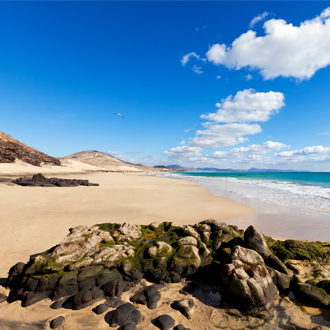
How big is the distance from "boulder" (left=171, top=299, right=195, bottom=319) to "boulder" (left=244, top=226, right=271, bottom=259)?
272cm

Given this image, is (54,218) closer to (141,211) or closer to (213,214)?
(141,211)

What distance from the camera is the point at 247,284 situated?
441cm

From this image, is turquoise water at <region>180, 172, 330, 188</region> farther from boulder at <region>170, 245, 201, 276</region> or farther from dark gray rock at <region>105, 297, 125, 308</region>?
dark gray rock at <region>105, 297, 125, 308</region>

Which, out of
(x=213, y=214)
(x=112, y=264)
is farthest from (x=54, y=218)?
(x=213, y=214)

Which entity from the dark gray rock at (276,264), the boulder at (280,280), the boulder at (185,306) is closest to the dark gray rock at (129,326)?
the boulder at (185,306)

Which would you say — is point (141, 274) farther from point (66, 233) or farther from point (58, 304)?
point (66, 233)

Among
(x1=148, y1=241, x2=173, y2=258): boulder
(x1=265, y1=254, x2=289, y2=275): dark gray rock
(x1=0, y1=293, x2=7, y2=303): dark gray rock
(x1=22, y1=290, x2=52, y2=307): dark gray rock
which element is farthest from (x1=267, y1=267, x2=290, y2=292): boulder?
(x1=0, y1=293, x2=7, y2=303): dark gray rock

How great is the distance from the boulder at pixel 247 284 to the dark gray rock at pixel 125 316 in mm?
2356

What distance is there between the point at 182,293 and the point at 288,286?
292 cm

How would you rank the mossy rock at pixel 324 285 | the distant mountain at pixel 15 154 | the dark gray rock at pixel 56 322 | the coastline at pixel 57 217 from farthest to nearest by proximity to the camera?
1. the distant mountain at pixel 15 154
2. the coastline at pixel 57 217
3. the mossy rock at pixel 324 285
4. the dark gray rock at pixel 56 322

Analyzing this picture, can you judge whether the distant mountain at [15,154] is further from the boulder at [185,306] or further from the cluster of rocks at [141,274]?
the boulder at [185,306]

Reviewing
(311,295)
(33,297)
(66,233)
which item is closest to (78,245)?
(33,297)

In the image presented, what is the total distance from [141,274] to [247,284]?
9.33 feet

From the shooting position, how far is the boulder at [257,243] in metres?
5.79
